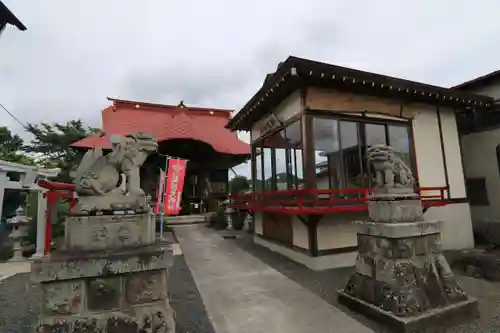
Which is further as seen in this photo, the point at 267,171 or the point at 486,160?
the point at 486,160

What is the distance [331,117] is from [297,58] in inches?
68.9

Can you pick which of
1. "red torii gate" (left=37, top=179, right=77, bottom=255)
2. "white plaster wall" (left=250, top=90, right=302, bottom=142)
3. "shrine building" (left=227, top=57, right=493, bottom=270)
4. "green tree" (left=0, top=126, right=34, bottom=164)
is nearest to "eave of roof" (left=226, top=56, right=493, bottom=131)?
"shrine building" (left=227, top=57, right=493, bottom=270)

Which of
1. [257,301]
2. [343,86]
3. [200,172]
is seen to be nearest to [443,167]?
[343,86]

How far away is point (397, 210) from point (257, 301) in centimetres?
258

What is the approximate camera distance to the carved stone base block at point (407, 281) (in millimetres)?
3449

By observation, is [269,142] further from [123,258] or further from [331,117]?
[123,258]

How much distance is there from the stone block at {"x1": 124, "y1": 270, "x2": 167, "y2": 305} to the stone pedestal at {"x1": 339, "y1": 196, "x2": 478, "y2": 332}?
287 centimetres

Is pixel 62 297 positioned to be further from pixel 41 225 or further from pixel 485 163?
pixel 485 163

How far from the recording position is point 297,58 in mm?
5848

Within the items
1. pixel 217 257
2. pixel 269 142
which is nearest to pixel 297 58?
pixel 269 142

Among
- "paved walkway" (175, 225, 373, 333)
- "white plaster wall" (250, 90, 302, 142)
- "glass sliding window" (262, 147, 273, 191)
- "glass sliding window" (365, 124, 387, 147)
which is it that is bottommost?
"paved walkway" (175, 225, 373, 333)

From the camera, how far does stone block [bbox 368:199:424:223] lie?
3.86 metres

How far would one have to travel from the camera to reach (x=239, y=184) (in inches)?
784

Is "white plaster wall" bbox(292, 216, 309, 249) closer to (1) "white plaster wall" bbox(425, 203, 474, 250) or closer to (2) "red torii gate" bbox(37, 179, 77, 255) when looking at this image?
(1) "white plaster wall" bbox(425, 203, 474, 250)
